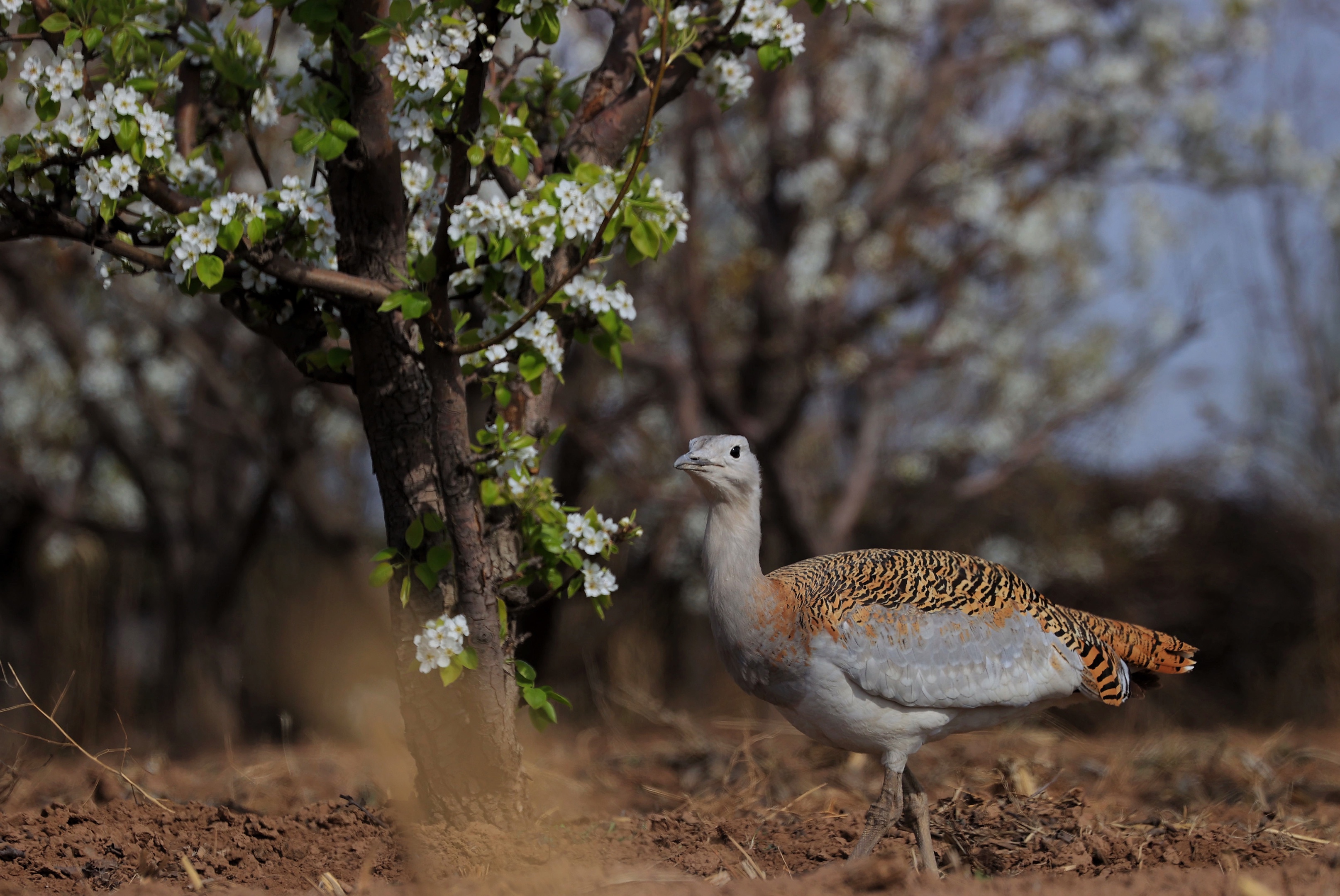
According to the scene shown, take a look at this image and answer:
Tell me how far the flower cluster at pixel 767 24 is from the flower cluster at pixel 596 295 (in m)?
0.99

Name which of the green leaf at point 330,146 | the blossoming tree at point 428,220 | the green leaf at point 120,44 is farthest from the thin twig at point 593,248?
the green leaf at point 120,44

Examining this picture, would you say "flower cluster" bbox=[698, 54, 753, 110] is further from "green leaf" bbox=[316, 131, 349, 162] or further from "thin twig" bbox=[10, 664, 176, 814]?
"thin twig" bbox=[10, 664, 176, 814]

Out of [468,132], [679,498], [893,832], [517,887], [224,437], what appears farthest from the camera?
[224,437]

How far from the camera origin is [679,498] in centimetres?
906

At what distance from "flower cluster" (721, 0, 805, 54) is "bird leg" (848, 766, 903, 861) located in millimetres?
2519

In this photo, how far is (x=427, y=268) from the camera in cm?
337

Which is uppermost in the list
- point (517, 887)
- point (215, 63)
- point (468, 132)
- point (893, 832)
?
point (215, 63)

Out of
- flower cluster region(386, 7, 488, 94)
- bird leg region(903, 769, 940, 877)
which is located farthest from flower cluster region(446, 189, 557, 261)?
bird leg region(903, 769, 940, 877)

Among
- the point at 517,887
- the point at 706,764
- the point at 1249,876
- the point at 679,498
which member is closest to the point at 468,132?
the point at 517,887

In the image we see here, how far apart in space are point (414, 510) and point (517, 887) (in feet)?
4.48

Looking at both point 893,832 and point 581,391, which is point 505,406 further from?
point 581,391

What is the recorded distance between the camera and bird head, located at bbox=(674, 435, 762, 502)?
386 centimetres

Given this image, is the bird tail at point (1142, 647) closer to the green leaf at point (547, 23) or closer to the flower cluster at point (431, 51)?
the green leaf at point (547, 23)

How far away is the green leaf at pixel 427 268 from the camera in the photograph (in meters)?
3.36
